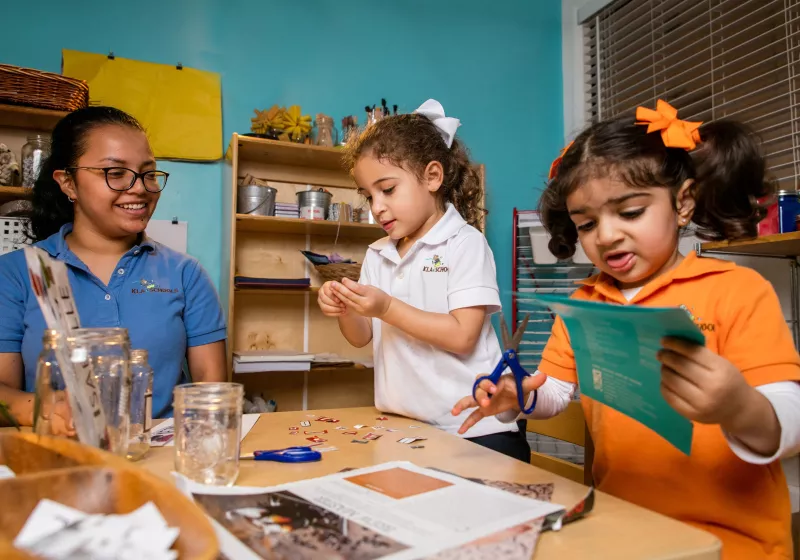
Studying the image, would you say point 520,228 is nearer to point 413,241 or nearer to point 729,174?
point 413,241

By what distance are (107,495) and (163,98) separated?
2646 millimetres

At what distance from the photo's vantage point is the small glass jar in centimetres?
84

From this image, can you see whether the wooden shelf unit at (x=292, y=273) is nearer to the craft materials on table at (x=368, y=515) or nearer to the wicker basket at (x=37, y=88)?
the wicker basket at (x=37, y=88)

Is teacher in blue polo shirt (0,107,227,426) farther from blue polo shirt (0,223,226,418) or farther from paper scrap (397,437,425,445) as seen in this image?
paper scrap (397,437,425,445)

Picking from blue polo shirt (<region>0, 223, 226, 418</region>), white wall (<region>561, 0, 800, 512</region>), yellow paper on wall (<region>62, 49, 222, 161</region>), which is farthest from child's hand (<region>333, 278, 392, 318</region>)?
white wall (<region>561, 0, 800, 512</region>)

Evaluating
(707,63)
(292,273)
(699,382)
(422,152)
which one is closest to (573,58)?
(707,63)

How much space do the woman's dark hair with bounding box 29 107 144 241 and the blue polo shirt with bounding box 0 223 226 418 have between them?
112mm

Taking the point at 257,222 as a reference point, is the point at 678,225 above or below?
below

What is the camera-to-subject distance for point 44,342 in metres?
0.70

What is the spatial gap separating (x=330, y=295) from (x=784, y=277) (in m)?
2.04

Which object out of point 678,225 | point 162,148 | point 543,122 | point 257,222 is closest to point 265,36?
point 162,148

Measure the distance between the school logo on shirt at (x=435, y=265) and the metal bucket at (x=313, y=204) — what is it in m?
1.49

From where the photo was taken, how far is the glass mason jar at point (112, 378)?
74 cm

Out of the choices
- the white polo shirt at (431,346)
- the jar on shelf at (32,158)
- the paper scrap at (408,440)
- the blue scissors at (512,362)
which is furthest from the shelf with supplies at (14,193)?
the blue scissors at (512,362)
